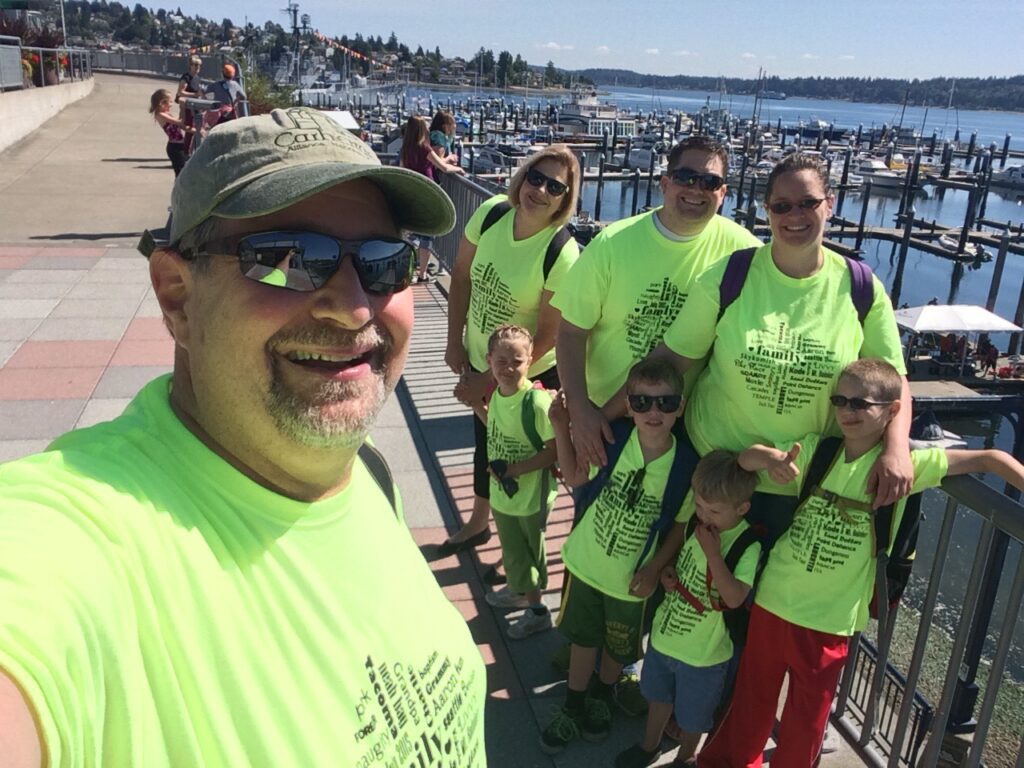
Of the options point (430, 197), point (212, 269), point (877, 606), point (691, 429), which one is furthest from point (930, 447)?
point (212, 269)

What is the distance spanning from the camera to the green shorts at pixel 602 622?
3.04m

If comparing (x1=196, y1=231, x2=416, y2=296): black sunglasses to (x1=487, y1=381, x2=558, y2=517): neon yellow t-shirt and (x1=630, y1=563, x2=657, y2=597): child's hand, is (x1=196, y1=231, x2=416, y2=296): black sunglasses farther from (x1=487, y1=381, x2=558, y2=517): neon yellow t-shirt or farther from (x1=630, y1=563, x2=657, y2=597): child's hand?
(x1=487, y1=381, x2=558, y2=517): neon yellow t-shirt

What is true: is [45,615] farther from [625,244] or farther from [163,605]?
[625,244]

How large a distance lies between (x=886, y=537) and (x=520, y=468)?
5.32ft

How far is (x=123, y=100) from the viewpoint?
2978 centimetres

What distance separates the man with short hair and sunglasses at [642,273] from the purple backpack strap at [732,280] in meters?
0.26

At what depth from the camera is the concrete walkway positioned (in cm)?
340

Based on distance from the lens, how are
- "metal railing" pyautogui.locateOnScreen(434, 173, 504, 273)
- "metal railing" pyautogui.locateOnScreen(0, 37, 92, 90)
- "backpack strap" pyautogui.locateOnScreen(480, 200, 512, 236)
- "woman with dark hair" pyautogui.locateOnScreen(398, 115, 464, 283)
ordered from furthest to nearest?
"metal railing" pyautogui.locateOnScreen(0, 37, 92, 90) → "woman with dark hair" pyautogui.locateOnScreen(398, 115, 464, 283) → "metal railing" pyautogui.locateOnScreen(434, 173, 504, 273) → "backpack strap" pyautogui.locateOnScreen(480, 200, 512, 236)

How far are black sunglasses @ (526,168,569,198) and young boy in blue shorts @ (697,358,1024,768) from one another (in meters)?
1.72

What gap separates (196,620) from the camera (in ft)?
3.38

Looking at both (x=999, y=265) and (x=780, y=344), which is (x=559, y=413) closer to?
(x=780, y=344)

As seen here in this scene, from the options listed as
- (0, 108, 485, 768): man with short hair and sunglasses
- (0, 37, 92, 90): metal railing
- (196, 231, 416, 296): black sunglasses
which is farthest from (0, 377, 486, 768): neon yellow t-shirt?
(0, 37, 92, 90): metal railing

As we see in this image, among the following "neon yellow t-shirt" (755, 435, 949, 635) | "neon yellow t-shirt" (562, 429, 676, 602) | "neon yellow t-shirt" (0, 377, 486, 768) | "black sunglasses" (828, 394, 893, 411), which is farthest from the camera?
"neon yellow t-shirt" (562, 429, 676, 602)

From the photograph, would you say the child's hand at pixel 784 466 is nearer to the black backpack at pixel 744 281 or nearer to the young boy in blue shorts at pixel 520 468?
the black backpack at pixel 744 281
